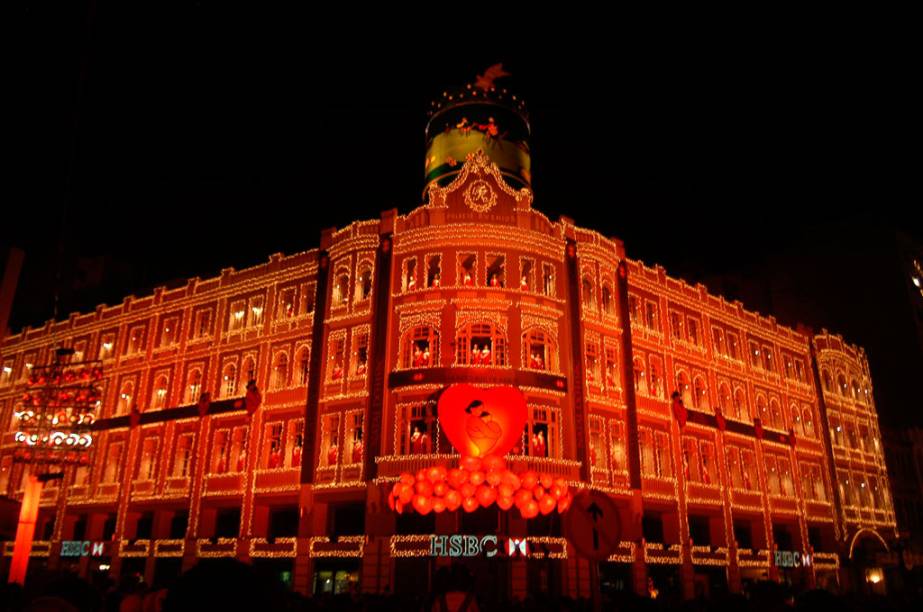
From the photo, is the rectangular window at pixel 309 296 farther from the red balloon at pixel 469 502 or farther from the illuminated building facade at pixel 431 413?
the red balloon at pixel 469 502

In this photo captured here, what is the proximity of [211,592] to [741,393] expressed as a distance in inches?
1550

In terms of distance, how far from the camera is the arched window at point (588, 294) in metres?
30.8

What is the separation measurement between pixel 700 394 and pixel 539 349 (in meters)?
11.7

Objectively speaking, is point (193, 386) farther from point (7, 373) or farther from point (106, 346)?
point (7, 373)

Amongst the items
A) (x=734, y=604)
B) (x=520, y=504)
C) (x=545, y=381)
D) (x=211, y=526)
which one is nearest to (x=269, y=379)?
(x=211, y=526)

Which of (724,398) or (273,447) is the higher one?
(724,398)

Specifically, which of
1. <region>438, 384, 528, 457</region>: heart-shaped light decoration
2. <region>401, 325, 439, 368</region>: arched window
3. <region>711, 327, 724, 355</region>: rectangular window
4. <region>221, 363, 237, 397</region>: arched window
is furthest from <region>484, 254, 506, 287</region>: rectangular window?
<region>711, 327, 724, 355</region>: rectangular window

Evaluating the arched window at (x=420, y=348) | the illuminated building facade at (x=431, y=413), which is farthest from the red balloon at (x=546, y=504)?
the arched window at (x=420, y=348)

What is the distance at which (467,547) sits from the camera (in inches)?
960

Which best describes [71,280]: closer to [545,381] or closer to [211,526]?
[211,526]

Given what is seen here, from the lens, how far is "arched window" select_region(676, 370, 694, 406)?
34406 mm

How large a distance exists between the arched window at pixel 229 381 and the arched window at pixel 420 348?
1010cm

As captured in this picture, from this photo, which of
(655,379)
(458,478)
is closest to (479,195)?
(655,379)

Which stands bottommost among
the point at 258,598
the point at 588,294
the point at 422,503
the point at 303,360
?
the point at 258,598
